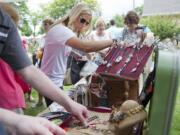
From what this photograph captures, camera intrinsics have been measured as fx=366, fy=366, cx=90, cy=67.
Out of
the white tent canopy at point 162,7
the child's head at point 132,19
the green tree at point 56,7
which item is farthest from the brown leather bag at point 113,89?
the green tree at point 56,7

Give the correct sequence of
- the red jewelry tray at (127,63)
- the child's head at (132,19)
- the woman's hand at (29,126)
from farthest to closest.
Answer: the child's head at (132,19) → the red jewelry tray at (127,63) → the woman's hand at (29,126)

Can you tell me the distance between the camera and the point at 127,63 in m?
1.56

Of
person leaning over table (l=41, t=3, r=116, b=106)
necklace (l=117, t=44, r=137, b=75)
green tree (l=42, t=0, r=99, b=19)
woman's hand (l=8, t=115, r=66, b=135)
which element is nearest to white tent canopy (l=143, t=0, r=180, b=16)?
person leaning over table (l=41, t=3, r=116, b=106)

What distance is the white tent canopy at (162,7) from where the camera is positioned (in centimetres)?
229

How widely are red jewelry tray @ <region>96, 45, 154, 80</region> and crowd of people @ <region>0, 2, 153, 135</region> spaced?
0.42ft

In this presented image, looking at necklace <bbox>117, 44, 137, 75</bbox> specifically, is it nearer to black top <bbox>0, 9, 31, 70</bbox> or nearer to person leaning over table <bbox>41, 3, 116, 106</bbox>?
person leaning over table <bbox>41, 3, 116, 106</bbox>

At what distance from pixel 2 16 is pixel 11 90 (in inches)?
25.6

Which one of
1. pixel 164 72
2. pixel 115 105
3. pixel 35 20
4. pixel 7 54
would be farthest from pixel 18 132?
pixel 35 20

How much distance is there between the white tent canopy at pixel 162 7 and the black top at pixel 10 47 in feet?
4.47

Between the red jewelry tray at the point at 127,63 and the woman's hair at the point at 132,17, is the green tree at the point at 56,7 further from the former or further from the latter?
the red jewelry tray at the point at 127,63

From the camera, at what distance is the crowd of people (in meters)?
0.62

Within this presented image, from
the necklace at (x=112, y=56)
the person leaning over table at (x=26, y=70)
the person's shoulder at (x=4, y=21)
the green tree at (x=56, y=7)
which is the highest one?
the person's shoulder at (x=4, y=21)

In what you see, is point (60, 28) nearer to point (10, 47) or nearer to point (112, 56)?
point (112, 56)

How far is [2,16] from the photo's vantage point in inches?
45.8
